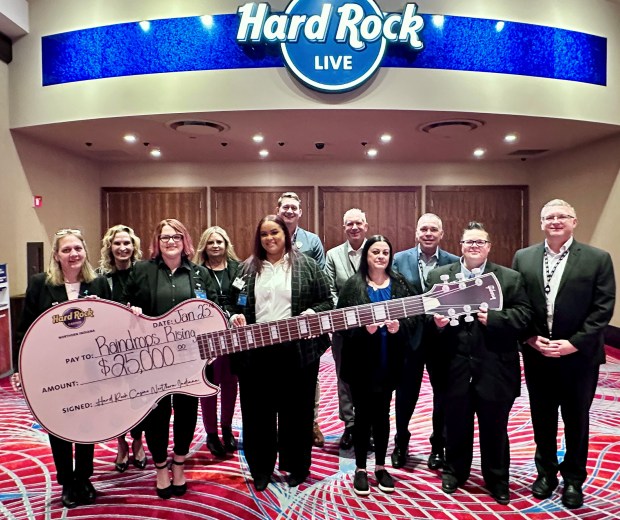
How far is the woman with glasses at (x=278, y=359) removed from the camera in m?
2.28

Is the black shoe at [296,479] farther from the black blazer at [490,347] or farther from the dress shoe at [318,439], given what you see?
the black blazer at [490,347]

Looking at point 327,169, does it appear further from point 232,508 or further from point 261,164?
point 232,508

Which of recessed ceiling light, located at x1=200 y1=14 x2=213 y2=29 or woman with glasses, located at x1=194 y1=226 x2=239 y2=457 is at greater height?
recessed ceiling light, located at x1=200 y1=14 x2=213 y2=29

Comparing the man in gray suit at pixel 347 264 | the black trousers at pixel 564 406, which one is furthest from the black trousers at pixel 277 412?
the black trousers at pixel 564 406

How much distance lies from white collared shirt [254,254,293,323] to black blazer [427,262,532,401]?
0.81 metres

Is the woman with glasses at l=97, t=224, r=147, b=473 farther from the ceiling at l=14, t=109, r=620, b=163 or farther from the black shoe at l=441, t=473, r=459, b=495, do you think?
the ceiling at l=14, t=109, r=620, b=163

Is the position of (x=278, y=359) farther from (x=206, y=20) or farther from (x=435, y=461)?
(x=206, y=20)

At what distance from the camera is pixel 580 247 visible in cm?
213

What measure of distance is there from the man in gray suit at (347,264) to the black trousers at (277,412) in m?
0.53

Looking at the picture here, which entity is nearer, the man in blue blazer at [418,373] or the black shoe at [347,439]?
Result: the man in blue blazer at [418,373]

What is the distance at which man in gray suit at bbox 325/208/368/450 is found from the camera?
2.81 meters

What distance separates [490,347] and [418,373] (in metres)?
0.61

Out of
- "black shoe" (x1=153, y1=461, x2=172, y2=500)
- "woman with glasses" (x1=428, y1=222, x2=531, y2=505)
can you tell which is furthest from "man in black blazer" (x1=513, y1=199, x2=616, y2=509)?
"black shoe" (x1=153, y1=461, x2=172, y2=500)

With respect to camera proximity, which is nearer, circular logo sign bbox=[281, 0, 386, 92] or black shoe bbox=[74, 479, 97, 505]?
black shoe bbox=[74, 479, 97, 505]
